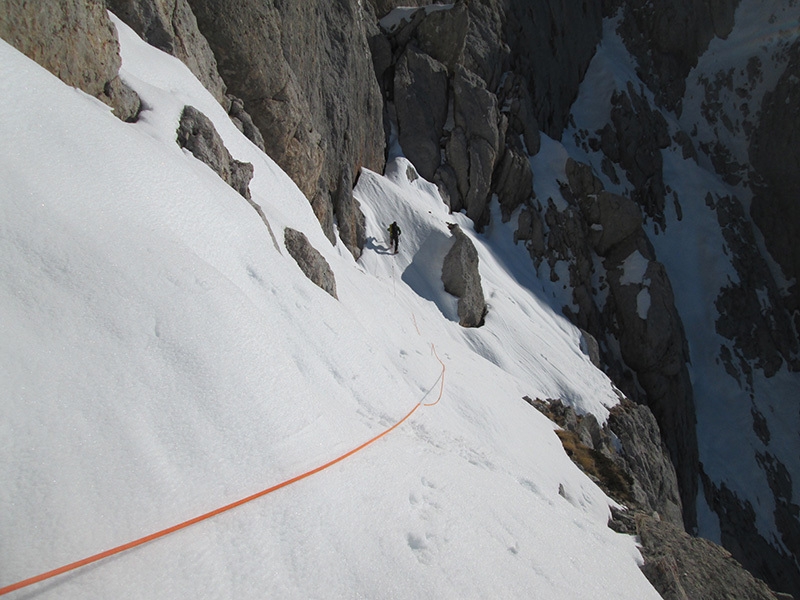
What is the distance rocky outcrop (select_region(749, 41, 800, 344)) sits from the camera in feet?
159

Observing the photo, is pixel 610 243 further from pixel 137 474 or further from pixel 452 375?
pixel 137 474

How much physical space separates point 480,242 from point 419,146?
765cm

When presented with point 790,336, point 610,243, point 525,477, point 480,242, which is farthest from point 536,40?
point 525,477

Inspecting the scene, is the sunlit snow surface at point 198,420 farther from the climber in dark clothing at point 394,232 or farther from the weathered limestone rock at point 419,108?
the weathered limestone rock at point 419,108

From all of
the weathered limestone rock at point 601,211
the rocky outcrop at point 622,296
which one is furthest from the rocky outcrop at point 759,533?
the weathered limestone rock at point 601,211

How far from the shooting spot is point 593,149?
48.0 meters

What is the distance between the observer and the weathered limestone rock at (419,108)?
104 ft

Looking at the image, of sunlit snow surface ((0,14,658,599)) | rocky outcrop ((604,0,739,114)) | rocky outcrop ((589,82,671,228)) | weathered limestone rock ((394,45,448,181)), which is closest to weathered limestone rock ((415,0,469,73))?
weathered limestone rock ((394,45,448,181))

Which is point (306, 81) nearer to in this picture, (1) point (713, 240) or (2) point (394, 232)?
(2) point (394, 232)

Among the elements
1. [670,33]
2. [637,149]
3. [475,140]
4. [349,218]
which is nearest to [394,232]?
[349,218]

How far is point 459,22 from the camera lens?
3253 cm

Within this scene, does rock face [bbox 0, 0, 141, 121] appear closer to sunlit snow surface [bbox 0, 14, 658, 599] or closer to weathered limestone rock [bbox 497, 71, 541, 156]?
sunlit snow surface [bbox 0, 14, 658, 599]

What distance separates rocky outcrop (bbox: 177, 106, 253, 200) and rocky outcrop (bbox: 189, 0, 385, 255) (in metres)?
6.69

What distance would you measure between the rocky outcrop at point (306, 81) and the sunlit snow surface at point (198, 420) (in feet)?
23.6
